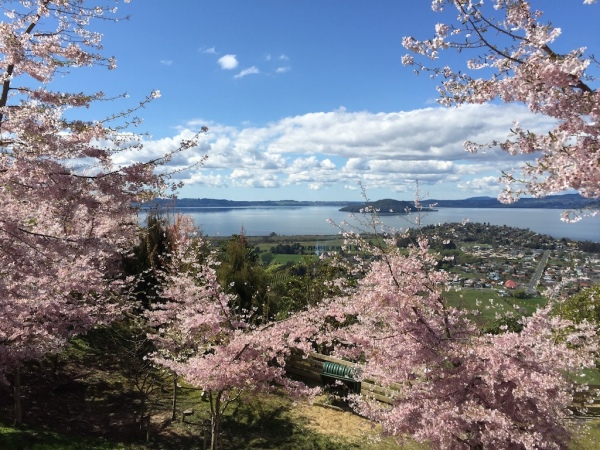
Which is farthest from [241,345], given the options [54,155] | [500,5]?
[500,5]

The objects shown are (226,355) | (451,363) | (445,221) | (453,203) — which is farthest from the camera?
(453,203)

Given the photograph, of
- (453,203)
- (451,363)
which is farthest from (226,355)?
(453,203)

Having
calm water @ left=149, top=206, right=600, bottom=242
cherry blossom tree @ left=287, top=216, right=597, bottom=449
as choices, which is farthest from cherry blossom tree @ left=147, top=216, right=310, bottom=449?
calm water @ left=149, top=206, right=600, bottom=242

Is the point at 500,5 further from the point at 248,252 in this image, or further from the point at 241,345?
the point at 248,252

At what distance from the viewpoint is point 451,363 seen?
4.72 m

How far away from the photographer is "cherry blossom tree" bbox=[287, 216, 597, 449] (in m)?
4.20

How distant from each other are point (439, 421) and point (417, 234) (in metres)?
2.43

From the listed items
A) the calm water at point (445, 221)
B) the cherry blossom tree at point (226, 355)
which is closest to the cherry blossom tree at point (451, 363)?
the calm water at point (445, 221)

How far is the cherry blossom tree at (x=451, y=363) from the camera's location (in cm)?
420

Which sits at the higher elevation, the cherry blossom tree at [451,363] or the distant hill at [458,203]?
the distant hill at [458,203]

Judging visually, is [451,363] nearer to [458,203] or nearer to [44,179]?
[44,179]

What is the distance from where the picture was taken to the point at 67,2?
17.5 feet

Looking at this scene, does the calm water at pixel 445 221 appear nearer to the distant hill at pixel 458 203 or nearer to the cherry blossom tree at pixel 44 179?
the distant hill at pixel 458 203

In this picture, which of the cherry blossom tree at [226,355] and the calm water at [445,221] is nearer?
the cherry blossom tree at [226,355]
